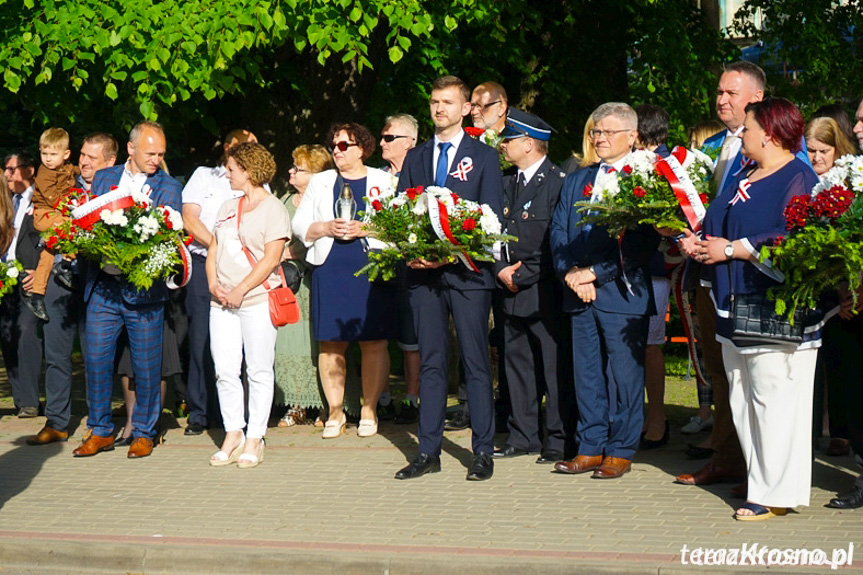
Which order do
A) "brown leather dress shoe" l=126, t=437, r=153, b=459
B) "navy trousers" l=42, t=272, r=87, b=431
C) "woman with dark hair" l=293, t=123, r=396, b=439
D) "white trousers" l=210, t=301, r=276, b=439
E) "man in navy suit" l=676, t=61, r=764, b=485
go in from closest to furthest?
"man in navy suit" l=676, t=61, r=764, b=485 < "white trousers" l=210, t=301, r=276, b=439 < "brown leather dress shoe" l=126, t=437, r=153, b=459 < "woman with dark hair" l=293, t=123, r=396, b=439 < "navy trousers" l=42, t=272, r=87, b=431

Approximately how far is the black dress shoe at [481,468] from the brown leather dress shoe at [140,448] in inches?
97.5

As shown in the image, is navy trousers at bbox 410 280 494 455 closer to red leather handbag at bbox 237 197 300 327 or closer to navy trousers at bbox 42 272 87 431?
red leather handbag at bbox 237 197 300 327

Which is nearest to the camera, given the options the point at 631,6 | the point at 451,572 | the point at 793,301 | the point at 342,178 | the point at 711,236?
the point at 451,572

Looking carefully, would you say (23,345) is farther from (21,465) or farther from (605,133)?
(605,133)

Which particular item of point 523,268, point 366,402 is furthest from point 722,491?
point 366,402

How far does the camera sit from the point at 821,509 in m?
7.09

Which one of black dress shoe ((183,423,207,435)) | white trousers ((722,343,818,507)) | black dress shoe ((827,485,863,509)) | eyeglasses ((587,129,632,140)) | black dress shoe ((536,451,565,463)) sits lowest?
black dress shoe ((183,423,207,435))

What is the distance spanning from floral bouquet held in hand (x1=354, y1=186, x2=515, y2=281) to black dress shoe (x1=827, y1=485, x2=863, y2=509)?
8.02ft

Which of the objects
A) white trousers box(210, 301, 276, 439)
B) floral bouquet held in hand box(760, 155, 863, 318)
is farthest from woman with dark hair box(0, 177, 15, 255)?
floral bouquet held in hand box(760, 155, 863, 318)

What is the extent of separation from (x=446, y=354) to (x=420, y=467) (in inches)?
29.2

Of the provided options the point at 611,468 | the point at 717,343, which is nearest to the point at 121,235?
the point at 611,468

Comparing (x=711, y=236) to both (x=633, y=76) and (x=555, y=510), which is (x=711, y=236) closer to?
(x=555, y=510)

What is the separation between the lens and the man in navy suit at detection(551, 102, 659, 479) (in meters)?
8.08

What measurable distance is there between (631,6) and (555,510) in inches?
325
